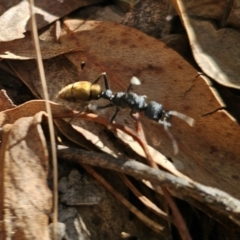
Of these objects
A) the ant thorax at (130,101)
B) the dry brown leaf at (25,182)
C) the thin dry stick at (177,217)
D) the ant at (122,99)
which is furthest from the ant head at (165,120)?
the dry brown leaf at (25,182)

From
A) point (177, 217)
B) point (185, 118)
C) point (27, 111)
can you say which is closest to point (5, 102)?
point (27, 111)

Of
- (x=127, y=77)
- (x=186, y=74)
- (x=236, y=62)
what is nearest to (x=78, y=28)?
(x=127, y=77)

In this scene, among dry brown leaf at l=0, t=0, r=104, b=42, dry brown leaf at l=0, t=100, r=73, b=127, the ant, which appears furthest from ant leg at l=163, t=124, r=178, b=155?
dry brown leaf at l=0, t=0, r=104, b=42

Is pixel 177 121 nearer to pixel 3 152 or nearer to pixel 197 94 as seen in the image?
pixel 197 94

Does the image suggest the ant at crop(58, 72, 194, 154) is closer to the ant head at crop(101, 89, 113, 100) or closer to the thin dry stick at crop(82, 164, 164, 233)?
the ant head at crop(101, 89, 113, 100)

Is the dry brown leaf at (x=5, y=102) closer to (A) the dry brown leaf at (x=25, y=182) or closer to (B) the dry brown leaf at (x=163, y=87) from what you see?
(B) the dry brown leaf at (x=163, y=87)

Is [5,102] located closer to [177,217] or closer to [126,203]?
[126,203]
